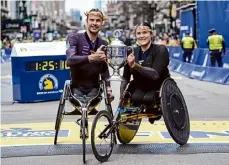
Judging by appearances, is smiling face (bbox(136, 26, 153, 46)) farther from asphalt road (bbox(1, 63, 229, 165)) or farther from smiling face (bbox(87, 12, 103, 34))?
asphalt road (bbox(1, 63, 229, 165))

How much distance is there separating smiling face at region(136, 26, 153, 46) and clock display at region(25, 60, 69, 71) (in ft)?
23.7

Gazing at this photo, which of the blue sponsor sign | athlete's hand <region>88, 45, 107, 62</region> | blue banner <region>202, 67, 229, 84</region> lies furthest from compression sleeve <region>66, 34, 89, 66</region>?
blue banner <region>202, 67, 229, 84</region>

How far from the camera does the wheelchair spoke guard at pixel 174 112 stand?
7.21 m

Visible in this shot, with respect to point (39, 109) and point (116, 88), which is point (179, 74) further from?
point (39, 109)

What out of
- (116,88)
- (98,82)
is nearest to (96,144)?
(98,82)

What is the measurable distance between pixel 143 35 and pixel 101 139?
4.98 feet

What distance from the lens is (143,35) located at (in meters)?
7.34

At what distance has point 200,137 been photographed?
8422 millimetres

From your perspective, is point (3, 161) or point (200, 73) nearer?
point (3, 161)

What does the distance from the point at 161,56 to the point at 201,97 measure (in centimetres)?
735

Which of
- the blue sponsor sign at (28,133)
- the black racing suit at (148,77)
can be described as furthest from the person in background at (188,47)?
the black racing suit at (148,77)

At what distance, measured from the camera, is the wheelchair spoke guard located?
721 cm

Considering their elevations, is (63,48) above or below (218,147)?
above

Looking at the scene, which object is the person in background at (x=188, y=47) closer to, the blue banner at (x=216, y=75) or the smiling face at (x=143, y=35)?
the blue banner at (x=216, y=75)
